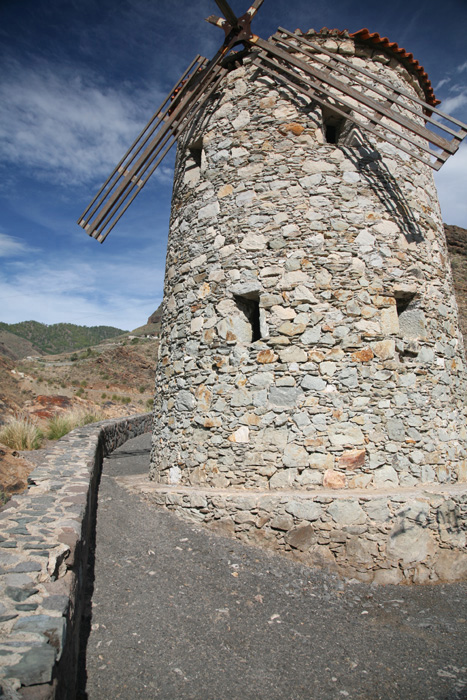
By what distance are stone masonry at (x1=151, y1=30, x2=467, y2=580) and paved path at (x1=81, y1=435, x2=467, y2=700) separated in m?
0.45

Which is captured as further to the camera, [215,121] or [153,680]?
[215,121]

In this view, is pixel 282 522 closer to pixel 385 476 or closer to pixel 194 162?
pixel 385 476

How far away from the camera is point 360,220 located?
517 centimetres

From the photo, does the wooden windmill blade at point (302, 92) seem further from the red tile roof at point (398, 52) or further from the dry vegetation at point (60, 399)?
the dry vegetation at point (60, 399)

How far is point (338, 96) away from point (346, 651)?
6.11 metres

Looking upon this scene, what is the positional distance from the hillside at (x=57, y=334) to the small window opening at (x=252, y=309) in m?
71.8

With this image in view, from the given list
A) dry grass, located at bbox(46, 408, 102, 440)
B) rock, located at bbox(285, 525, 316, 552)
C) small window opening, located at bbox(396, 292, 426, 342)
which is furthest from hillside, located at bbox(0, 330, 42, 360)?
rock, located at bbox(285, 525, 316, 552)

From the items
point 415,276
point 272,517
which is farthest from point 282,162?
point 272,517

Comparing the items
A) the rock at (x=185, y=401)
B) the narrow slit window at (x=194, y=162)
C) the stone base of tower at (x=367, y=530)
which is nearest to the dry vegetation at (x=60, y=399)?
the rock at (x=185, y=401)

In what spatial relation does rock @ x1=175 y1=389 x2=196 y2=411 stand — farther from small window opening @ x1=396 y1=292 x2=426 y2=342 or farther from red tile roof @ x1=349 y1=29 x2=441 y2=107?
red tile roof @ x1=349 y1=29 x2=441 y2=107

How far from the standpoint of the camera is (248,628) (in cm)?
322

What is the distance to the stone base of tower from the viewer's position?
13.5ft

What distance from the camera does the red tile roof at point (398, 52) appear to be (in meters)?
5.56

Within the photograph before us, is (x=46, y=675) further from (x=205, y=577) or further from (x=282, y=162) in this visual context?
(x=282, y=162)
